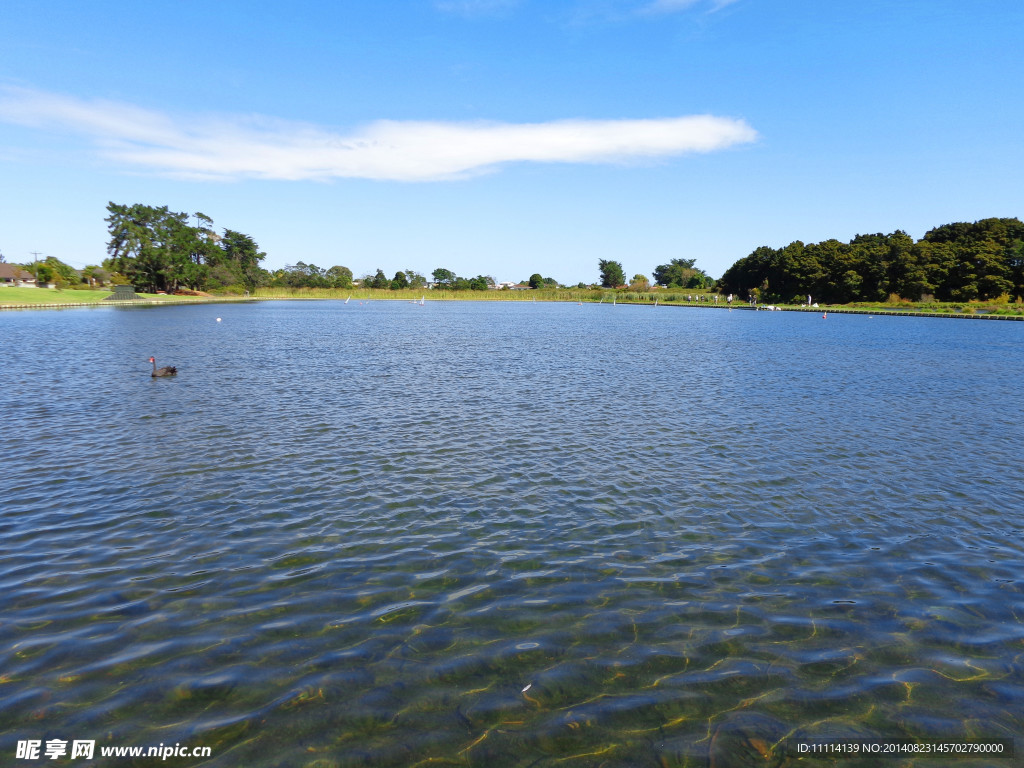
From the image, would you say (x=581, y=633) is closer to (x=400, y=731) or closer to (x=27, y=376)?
(x=400, y=731)

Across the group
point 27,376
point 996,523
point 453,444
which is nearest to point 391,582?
point 453,444

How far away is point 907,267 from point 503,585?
524 feet

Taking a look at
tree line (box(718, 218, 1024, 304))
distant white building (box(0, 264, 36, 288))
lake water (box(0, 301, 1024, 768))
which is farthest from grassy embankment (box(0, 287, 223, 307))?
tree line (box(718, 218, 1024, 304))

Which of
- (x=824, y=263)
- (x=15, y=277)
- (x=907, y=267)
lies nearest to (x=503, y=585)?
(x=907, y=267)

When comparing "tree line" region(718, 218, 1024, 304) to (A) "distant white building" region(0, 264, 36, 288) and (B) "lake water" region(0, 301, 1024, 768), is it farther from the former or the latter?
(A) "distant white building" region(0, 264, 36, 288)

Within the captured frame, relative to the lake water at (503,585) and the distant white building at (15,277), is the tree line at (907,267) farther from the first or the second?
the distant white building at (15,277)

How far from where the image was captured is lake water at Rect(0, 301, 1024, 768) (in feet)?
20.4

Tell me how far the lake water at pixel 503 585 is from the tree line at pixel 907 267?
138631 millimetres

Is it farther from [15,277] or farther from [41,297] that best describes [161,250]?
[15,277]

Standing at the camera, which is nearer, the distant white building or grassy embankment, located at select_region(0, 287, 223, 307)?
grassy embankment, located at select_region(0, 287, 223, 307)

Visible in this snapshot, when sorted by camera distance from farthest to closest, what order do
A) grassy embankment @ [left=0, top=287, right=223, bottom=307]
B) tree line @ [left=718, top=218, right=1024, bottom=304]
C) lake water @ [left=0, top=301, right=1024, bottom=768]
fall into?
tree line @ [left=718, top=218, right=1024, bottom=304], grassy embankment @ [left=0, top=287, right=223, bottom=307], lake water @ [left=0, top=301, right=1024, bottom=768]

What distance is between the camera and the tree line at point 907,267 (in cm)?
12756

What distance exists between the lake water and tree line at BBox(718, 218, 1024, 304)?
139 meters

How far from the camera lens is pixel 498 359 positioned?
4022 cm
